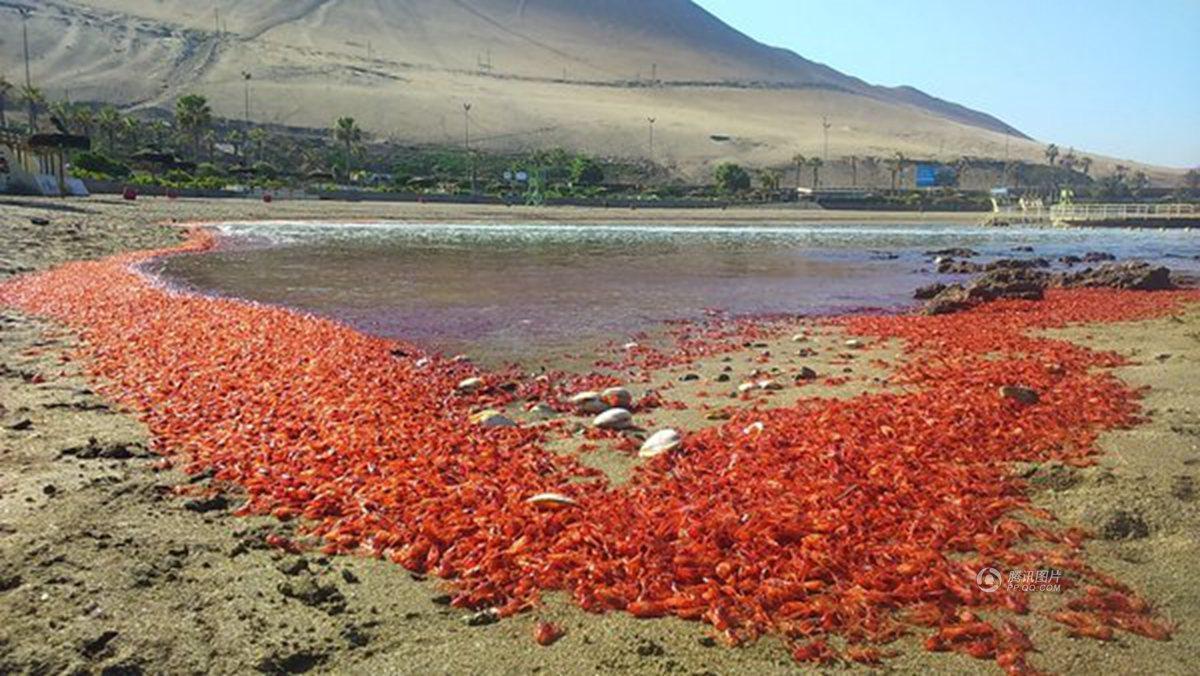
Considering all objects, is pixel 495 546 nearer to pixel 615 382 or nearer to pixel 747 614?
pixel 747 614

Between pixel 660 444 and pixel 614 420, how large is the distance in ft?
3.54

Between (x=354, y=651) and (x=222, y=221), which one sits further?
(x=222, y=221)

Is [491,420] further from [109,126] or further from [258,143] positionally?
[258,143]

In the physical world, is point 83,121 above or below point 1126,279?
above

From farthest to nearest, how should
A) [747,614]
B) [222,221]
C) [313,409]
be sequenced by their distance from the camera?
[222,221] → [313,409] → [747,614]

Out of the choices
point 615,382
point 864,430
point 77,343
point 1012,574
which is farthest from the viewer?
point 77,343

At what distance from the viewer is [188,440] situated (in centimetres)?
810

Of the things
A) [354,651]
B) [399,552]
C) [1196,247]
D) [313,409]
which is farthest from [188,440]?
[1196,247]

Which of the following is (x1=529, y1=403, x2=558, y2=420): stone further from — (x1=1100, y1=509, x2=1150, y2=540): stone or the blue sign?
the blue sign

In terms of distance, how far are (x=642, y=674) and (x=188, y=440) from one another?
5610 millimetres

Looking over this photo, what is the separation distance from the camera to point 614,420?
884 cm

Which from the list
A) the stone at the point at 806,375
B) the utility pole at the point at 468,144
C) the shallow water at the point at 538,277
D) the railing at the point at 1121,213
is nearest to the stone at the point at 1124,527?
the stone at the point at 806,375

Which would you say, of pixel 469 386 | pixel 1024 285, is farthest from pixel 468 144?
pixel 469 386

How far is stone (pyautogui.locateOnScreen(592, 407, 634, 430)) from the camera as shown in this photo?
880 centimetres
